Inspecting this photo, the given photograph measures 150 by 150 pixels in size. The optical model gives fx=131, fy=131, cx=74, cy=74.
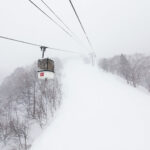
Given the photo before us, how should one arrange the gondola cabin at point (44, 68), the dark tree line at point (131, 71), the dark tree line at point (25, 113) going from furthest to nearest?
1. the dark tree line at point (131, 71)
2. the dark tree line at point (25, 113)
3. the gondola cabin at point (44, 68)

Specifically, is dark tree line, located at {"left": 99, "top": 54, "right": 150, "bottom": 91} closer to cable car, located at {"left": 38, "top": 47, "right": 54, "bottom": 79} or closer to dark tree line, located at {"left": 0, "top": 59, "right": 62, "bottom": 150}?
dark tree line, located at {"left": 0, "top": 59, "right": 62, "bottom": 150}

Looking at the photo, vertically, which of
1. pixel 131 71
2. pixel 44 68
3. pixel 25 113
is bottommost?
pixel 25 113

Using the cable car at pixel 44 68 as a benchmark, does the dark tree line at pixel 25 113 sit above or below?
below

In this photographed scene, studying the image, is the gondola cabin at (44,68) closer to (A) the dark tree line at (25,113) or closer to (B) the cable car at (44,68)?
(B) the cable car at (44,68)

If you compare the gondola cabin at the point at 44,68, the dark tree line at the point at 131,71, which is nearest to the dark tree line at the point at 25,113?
the gondola cabin at the point at 44,68

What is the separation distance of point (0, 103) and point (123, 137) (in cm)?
4428

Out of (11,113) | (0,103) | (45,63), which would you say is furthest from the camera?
(0,103)

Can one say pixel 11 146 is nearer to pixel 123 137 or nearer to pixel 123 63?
pixel 123 137

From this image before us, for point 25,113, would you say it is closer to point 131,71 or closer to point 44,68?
point 44,68

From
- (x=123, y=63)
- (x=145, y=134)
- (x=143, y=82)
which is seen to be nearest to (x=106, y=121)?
(x=145, y=134)

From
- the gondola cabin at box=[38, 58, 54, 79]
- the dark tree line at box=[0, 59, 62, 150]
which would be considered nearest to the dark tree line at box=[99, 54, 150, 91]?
the dark tree line at box=[0, 59, 62, 150]

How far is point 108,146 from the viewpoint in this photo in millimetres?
8148

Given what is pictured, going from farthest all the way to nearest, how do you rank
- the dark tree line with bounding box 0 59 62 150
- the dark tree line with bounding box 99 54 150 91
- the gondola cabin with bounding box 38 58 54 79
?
the dark tree line with bounding box 99 54 150 91 → the dark tree line with bounding box 0 59 62 150 → the gondola cabin with bounding box 38 58 54 79

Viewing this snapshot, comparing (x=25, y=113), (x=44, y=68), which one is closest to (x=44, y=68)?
(x=44, y=68)
